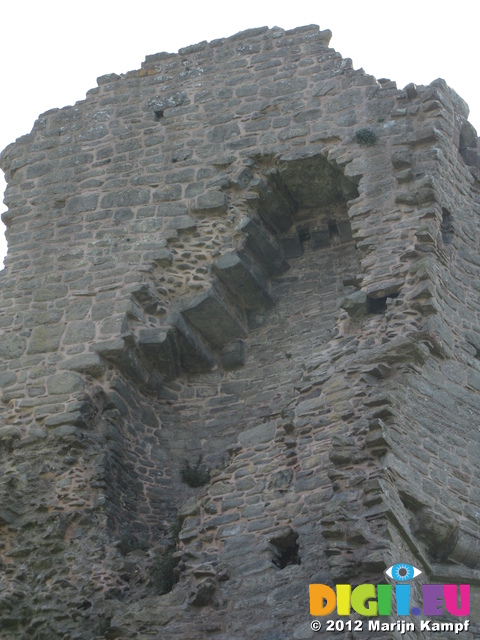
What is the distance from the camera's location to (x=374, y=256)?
42.6ft

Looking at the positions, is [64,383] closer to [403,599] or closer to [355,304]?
[355,304]

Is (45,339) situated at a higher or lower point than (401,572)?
higher

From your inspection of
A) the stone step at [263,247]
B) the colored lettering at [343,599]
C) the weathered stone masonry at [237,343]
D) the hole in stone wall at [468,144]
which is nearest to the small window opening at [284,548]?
the weathered stone masonry at [237,343]

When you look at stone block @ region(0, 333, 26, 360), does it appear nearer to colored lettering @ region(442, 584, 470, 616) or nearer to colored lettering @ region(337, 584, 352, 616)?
colored lettering @ region(337, 584, 352, 616)

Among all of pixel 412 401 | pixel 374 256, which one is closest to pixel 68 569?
pixel 412 401

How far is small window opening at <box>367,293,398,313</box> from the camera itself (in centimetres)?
1254

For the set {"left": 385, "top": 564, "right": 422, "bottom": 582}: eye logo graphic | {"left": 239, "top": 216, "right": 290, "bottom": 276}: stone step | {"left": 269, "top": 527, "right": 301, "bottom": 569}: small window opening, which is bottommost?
{"left": 385, "top": 564, "right": 422, "bottom": 582}: eye logo graphic

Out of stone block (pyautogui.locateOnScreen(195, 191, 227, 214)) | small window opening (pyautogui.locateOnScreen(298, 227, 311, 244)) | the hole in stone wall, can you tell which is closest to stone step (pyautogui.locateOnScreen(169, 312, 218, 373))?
stone block (pyautogui.locateOnScreen(195, 191, 227, 214))

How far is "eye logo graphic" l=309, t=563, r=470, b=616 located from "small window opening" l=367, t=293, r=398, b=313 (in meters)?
2.80

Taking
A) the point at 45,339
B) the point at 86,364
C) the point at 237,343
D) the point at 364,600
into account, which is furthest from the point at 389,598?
the point at 45,339

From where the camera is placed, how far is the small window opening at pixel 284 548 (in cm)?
1088

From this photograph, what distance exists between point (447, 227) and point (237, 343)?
233cm

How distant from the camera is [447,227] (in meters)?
13.4

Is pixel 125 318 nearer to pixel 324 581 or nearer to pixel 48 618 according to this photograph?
pixel 48 618
